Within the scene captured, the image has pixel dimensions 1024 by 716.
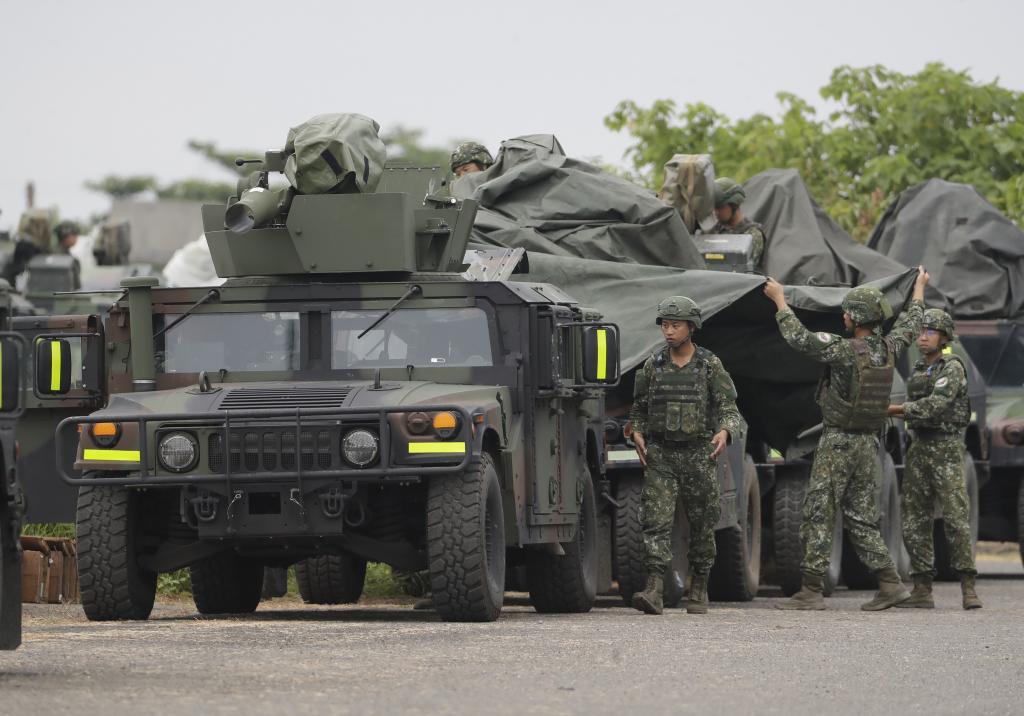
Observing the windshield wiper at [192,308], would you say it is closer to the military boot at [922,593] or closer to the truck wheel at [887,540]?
the military boot at [922,593]

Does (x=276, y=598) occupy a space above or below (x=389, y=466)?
below

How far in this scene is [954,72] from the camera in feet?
99.9

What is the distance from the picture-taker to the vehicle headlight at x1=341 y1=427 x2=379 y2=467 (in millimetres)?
11039

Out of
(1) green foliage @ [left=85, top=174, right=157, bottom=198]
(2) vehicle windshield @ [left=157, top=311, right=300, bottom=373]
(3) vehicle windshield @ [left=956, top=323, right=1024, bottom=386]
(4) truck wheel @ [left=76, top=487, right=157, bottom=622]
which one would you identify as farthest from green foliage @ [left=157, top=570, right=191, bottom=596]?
(1) green foliage @ [left=85, top=174, right=157, bottom=198]

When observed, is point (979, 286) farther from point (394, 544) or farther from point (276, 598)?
point (394, 544)

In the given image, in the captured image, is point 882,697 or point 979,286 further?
point 979,286

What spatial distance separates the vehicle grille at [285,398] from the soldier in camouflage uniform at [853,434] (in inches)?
132

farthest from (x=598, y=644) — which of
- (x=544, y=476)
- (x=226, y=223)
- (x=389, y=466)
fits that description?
(x=226, y=223)

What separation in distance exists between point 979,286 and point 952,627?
29.8 ft

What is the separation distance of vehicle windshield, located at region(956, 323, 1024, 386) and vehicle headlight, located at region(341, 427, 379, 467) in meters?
10.6

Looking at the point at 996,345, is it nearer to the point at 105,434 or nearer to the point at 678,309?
the point at 678,309

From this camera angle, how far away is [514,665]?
8.78m

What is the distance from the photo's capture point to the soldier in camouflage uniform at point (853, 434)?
1357 centimetres

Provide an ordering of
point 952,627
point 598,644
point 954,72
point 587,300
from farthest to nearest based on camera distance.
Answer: point 954,72
point 587,300
point 952,627
point 598,644
